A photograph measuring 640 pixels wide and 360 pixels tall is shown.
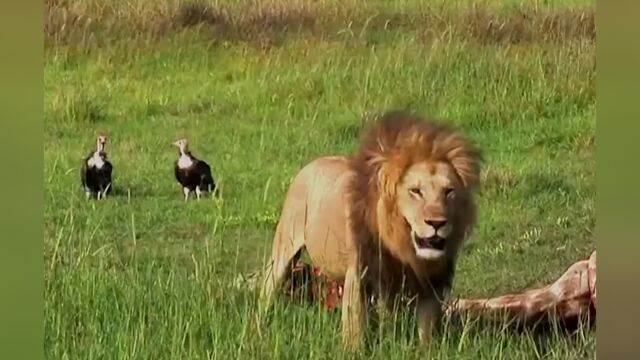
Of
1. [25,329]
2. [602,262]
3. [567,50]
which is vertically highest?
[567,50]

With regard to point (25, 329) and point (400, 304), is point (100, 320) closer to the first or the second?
point (25, 329)

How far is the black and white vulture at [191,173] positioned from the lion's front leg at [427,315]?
57 cm

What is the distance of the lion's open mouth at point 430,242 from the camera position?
11.6ft

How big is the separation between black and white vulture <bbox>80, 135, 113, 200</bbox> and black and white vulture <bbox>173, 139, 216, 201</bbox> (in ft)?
0.56

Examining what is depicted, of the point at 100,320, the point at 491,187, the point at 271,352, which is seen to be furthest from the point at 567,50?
the point at 100,320

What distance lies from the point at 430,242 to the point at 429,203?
9 centimetres

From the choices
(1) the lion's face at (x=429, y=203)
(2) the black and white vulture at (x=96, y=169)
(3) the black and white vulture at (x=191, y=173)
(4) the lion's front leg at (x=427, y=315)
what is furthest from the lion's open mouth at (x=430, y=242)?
(2) the black and white vulture at (x=96, y=169)

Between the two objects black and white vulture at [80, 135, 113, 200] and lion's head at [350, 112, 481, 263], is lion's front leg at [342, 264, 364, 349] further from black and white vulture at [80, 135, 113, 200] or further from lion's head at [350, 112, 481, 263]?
black and white vulture at [80, 135, 113, 200]

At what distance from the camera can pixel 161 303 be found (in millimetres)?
3588

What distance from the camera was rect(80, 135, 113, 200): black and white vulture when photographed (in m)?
3.61

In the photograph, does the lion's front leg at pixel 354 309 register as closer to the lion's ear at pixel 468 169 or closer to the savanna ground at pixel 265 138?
the savanna ground at pixel 265 138

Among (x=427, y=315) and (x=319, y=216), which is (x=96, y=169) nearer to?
(x=319, y=216)

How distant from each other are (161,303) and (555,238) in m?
0.95

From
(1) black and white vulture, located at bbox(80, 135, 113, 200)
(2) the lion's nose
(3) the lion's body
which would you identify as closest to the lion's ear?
(2) the lion's nose
